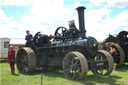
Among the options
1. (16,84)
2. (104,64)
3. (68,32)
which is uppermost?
(68,32)

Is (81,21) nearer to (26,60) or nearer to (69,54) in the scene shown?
(69,54)

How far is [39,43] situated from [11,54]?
1.31m

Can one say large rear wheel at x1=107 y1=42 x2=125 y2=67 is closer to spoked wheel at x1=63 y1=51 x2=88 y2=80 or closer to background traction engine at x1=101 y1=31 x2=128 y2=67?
background traction engine at x1=101 y1=31 x2=128 y2=67

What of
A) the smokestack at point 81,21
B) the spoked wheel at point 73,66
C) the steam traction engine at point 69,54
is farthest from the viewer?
the smokestack at point 81,21

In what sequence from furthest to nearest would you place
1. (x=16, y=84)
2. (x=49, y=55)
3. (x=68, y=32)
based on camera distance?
(x=49, y=55)
(x=68, y=32)
(x=16, y=84)

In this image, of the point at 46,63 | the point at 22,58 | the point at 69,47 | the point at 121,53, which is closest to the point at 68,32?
the point at 69,47

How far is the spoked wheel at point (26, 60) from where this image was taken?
7.73m

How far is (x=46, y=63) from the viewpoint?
8211 mm

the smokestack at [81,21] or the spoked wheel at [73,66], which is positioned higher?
the smokestack at [81,21]

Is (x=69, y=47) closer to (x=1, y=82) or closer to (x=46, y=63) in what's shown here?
(x=46, y=63)

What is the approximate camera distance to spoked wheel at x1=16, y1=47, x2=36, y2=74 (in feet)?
25.4

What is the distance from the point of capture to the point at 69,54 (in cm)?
646

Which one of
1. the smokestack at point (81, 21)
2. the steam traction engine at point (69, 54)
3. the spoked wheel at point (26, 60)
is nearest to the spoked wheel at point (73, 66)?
the steam traction engine at point (69, 54)

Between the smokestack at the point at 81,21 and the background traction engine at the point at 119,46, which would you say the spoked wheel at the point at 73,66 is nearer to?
the smokestack at the point at 81,21
